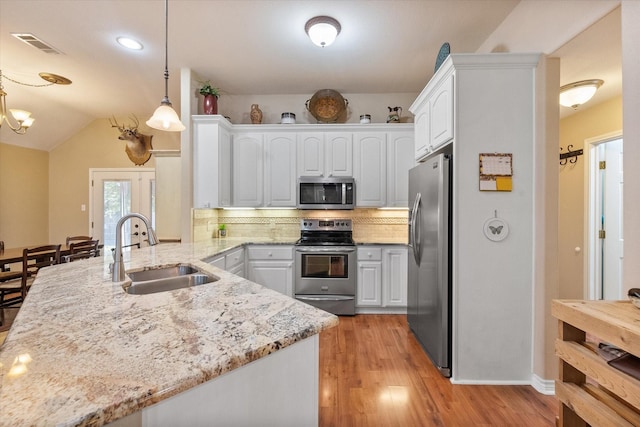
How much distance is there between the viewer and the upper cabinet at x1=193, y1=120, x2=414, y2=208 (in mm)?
3594

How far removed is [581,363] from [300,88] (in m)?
3.68

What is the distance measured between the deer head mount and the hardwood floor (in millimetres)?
4498

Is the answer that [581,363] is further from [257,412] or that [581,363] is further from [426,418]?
[257,412]

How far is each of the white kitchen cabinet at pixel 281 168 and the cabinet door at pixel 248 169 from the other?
0.37ft

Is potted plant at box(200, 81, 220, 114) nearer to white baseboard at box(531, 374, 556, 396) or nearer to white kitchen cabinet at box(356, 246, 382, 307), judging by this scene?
white kitchen cabinet at box(356, 246, 382, 307)

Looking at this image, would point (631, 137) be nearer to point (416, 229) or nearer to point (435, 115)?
point (435, 115)

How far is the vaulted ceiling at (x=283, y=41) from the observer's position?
203cm

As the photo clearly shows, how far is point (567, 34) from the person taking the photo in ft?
5.84

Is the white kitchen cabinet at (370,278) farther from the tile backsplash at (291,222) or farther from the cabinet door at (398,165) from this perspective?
the cabinet door at (398,165)

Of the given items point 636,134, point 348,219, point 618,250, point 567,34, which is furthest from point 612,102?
point 348,219

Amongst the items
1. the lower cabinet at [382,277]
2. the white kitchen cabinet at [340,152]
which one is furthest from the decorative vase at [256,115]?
the lower cabinet at [382,277]

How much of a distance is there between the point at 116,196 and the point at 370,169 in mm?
4525

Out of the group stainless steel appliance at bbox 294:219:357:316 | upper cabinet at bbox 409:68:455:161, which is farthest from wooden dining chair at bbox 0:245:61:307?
upper cabinet at bbox 409:68:455:161

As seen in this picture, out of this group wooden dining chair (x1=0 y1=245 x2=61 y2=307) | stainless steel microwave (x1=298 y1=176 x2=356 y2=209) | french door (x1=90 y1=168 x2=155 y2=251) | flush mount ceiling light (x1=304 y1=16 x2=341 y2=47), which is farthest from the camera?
french door (x1=90 y1=168 x2=155 y2=251)
